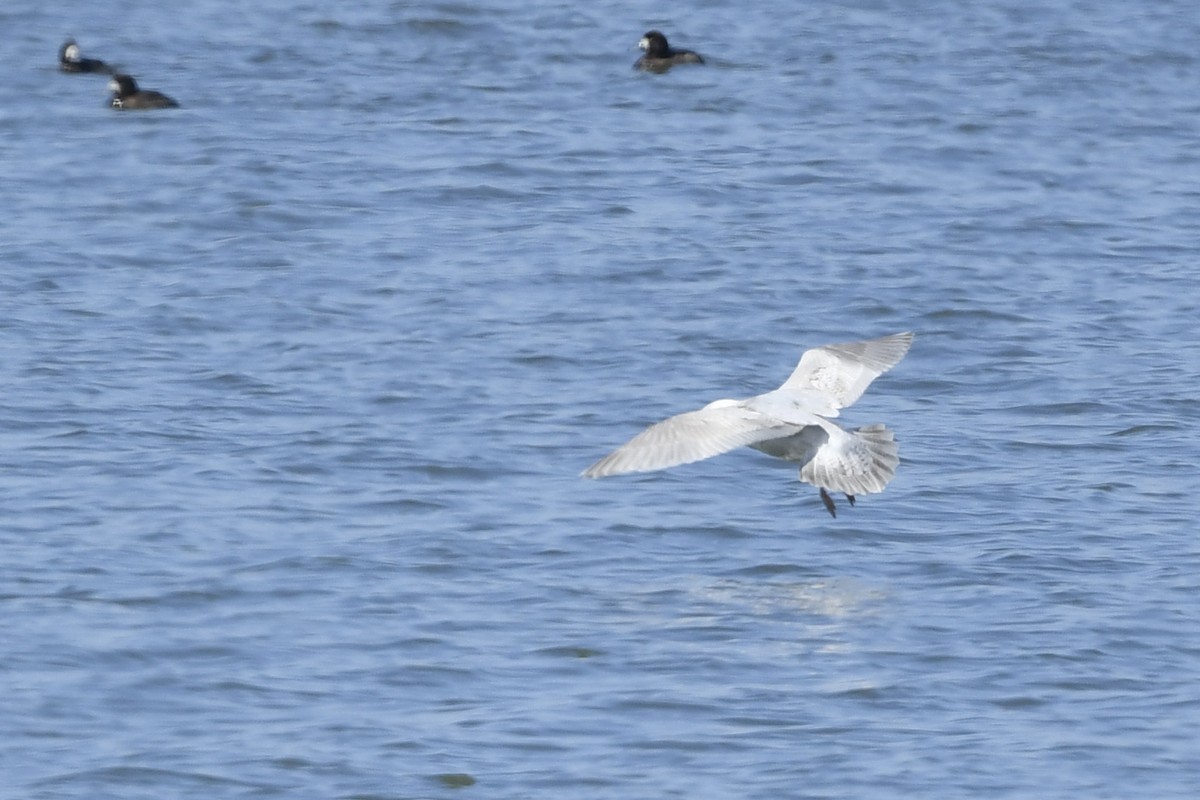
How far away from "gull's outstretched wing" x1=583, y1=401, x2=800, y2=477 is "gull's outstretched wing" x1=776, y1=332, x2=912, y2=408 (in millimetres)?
698

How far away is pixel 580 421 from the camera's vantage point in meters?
10.3

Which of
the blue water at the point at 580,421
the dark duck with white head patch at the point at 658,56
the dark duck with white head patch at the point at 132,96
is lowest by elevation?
the blue water at the point at 580,421

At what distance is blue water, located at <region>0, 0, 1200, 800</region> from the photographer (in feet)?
22.1

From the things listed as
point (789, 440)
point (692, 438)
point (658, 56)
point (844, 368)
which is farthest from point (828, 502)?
point (658, 56)

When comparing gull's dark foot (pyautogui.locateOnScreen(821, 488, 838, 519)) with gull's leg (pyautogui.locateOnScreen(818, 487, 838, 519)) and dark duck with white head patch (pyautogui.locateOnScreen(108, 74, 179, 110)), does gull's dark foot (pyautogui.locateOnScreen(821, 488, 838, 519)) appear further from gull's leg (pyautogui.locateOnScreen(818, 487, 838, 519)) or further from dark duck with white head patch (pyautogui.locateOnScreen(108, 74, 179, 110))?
dark duck with white head patch (pyautogui.locateOnScreen(108, 74, 179, 110))

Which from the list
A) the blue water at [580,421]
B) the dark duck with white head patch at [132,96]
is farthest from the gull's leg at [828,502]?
the dark duck with white head patch at [132,96]

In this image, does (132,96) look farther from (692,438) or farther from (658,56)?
(692,438)

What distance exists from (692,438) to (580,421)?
7.54 feet

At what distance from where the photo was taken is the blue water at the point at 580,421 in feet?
22.1

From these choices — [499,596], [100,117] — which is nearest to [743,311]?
[499,596]

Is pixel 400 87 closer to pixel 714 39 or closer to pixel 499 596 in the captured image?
pixel 714 39

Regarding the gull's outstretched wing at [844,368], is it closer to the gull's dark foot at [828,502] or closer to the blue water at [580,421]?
the gull's dark foot at [828,502]

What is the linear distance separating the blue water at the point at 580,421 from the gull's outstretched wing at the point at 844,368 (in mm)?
551

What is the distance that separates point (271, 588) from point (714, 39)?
1409 cm
